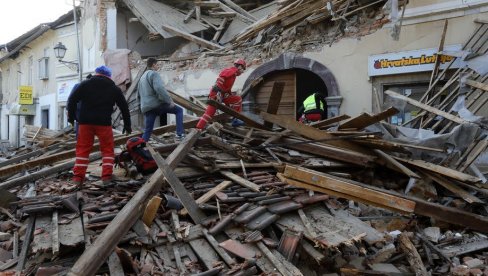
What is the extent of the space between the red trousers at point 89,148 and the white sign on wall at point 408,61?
6.84m

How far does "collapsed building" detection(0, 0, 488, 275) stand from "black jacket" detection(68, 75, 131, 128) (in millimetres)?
783

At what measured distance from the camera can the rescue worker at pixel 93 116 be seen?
5.55 metres

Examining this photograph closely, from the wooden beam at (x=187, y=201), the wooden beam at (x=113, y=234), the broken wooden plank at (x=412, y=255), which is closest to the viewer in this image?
the wooden beam at (x=113, y=234)

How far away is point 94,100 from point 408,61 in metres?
7.22

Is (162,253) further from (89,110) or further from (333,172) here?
(333,172)

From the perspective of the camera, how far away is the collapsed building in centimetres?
400

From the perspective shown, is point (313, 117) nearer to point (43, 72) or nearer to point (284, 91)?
point (284, 91)

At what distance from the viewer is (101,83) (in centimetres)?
564

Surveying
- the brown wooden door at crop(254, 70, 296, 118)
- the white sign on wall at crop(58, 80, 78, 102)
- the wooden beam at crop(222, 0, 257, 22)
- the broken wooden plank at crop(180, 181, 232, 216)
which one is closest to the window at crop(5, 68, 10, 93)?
the white sign on wall at crop(58, 80, 78, 102)

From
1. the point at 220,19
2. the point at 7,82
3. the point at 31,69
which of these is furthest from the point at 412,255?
the point at 7,82

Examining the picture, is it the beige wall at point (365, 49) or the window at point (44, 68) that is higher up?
the window at point (44, 68)

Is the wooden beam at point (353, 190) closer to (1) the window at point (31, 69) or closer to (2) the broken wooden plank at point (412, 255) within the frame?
(2) the broken wooden plank at point (412, 255)

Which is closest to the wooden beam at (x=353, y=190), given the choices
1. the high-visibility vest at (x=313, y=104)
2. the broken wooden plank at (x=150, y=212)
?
the broken wooden plank at (x=150, y=212)

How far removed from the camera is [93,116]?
556 cm
